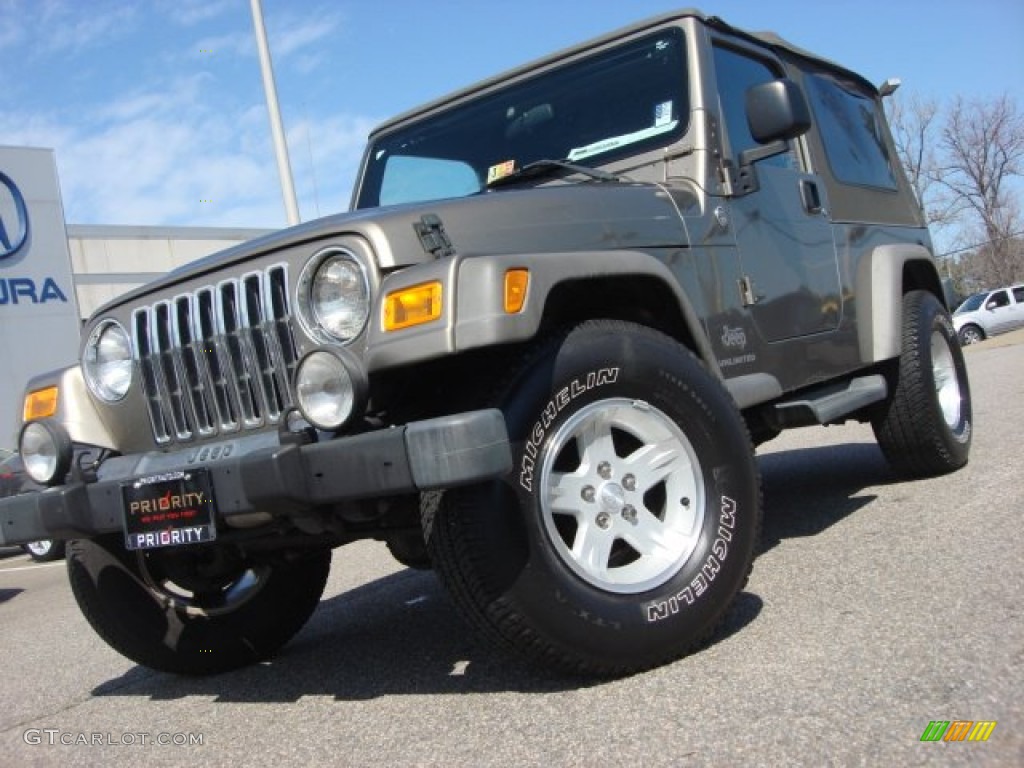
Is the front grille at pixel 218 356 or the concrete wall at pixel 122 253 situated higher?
the concrete wall at pixel 122 253

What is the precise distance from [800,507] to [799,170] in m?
1.75

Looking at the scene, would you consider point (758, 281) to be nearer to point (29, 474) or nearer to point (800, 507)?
point (800, 507)

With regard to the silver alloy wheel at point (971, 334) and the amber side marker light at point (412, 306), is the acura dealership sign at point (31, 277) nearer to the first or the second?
the amber side marker light at point (412, 306)

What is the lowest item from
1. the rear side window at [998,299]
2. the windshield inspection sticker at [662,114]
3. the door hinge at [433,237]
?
the rear side window at [998,299]

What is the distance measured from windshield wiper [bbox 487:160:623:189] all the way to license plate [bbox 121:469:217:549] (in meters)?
1.74

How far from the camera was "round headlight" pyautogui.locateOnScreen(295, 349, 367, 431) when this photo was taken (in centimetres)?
248

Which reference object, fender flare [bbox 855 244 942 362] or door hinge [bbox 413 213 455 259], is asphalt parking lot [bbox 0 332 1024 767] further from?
door hinge [bbox 413 213 455 259]

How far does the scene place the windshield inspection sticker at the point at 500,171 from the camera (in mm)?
3863

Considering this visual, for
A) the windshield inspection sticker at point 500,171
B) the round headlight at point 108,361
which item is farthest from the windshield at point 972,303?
the round headlight at point 108,361

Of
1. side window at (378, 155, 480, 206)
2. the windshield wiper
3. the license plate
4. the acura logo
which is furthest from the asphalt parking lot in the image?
the acura logo

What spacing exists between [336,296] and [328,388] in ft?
1.19

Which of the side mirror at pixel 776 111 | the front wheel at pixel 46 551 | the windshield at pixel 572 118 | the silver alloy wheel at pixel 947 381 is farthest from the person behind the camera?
the front wheel at pixel 46 551

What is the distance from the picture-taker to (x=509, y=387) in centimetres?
263

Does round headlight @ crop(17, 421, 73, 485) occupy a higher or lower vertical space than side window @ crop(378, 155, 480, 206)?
lower
